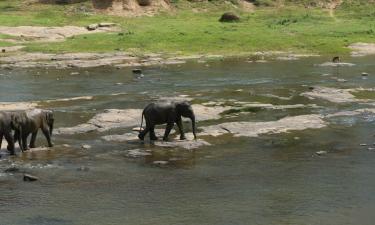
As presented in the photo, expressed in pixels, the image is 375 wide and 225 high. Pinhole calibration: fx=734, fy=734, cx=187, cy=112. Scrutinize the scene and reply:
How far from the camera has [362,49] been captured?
2029 inches

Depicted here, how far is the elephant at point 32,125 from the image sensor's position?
18.8 metres

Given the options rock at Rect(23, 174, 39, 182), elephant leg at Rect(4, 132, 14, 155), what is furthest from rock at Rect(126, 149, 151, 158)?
rock at Rect(23, 174, 39, 182)

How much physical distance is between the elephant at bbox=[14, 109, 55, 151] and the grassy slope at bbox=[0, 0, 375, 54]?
1080 inches

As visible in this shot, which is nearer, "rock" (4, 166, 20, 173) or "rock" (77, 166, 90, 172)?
"rock" (4, 166, 20, 173)

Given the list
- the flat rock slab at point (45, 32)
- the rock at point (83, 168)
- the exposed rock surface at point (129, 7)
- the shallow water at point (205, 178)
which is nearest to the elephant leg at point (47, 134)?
the shallow water at point (205, 178)

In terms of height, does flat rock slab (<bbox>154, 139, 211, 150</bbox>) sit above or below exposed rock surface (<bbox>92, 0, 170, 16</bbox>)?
above

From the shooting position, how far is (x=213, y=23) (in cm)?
6197

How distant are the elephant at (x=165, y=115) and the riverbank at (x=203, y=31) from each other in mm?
25470

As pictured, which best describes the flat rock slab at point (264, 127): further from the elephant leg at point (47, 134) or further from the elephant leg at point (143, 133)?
the elephant leg at point (47, 134)

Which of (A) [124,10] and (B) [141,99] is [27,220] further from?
(A) [124,10]

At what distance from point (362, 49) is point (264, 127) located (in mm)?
31579

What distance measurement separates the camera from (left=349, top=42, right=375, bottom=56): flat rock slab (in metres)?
50.0

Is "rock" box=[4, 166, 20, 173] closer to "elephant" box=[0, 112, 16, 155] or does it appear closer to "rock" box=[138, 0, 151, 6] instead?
"elephant" box=[0, 112, 16, 155]

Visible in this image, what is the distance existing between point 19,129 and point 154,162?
3.74 metres
